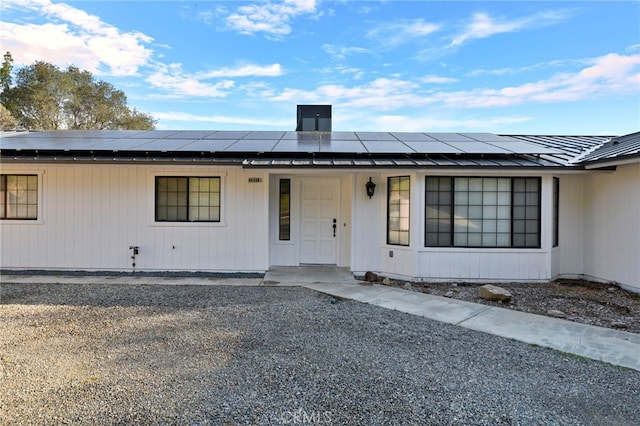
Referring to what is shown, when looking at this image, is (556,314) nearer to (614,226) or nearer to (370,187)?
(614,226)

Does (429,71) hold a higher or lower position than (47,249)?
higher

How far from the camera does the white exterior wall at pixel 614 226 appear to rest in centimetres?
682

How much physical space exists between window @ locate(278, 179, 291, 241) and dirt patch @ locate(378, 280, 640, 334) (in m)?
2.91

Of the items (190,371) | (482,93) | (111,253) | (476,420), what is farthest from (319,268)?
(482,93)

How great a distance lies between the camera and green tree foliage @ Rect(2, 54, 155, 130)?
79.1 ft

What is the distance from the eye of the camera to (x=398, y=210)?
7906 mm

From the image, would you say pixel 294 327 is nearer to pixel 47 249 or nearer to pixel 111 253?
pixel 111 253

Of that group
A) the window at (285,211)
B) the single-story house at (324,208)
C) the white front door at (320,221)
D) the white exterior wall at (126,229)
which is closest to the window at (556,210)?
the single-story house at (324,208)

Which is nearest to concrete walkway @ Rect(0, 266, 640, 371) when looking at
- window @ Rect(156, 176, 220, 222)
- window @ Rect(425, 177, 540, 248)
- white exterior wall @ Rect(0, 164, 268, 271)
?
white exterior wall @ Rect(0, 164, 268, 271)

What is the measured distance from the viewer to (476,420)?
2686 mm

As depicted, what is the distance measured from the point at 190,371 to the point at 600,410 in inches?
141

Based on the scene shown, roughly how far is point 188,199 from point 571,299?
26.4 ft

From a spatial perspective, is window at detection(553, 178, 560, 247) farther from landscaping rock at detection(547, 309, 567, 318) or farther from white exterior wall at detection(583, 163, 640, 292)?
landscaping rock at detection(547, 309, 567, 318)

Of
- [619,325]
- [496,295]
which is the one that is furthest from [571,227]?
[619,325]
